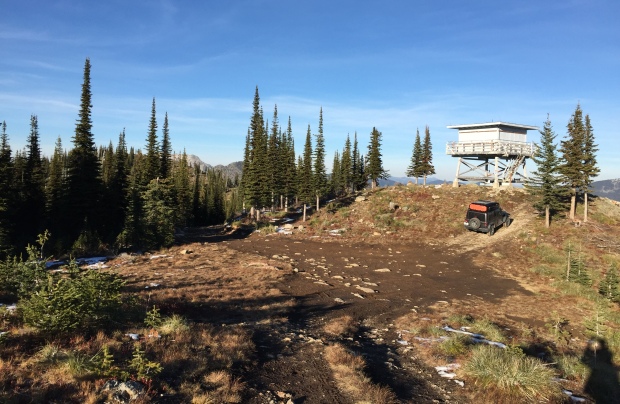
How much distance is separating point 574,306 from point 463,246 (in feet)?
48.6

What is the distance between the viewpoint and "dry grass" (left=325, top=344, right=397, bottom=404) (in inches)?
289

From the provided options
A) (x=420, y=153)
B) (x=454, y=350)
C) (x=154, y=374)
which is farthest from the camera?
(x=420, y=153)

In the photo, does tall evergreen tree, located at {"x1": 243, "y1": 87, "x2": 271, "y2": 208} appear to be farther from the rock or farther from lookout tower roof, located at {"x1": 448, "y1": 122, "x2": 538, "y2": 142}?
the rock

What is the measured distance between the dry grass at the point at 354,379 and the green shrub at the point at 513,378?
259 centimetres

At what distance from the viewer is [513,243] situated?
31.0m

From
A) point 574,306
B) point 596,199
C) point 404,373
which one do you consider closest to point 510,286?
point 574,306

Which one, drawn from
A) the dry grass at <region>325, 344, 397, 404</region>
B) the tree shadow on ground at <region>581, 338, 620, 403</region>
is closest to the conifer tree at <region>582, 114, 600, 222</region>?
the tree shadow on ground at <region>581, 338, 620, 403</region>

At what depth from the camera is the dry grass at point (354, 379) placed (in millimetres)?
7340

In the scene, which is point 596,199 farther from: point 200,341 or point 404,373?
point 200,341

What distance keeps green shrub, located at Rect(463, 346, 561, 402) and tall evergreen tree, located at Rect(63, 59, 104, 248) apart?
138ft

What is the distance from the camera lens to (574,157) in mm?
32562

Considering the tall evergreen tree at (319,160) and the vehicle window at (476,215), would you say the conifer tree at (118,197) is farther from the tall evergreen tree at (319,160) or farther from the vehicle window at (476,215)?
the vehicle window at (476,215)

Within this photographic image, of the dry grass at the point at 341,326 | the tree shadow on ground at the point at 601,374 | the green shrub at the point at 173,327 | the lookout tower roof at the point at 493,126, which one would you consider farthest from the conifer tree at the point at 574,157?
the green shrub at the point at 173,327

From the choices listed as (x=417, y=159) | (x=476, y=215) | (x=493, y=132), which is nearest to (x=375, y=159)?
(x=417, y=159)
